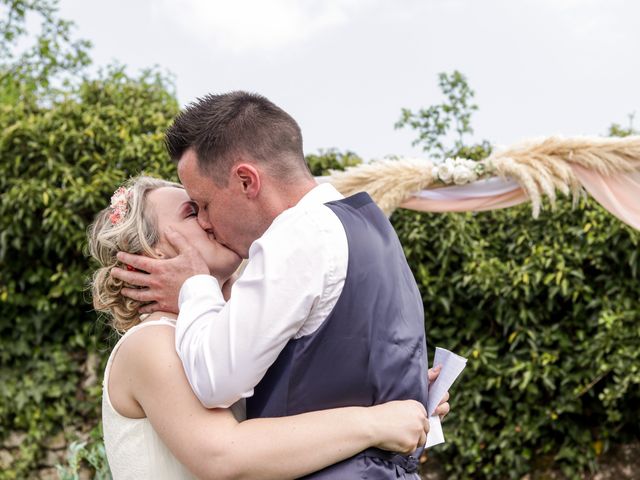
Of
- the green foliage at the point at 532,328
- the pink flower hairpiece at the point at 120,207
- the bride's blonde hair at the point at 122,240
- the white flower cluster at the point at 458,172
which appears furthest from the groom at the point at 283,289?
the green foliage at the point at 532,328

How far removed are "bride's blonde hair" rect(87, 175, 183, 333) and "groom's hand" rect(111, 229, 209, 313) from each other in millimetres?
50

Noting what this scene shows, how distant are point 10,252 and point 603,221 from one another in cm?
457

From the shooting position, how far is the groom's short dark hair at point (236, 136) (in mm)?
2152

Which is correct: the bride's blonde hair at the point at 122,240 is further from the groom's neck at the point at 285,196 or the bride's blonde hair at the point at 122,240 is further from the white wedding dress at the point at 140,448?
the groom's neck at the point at 285,196

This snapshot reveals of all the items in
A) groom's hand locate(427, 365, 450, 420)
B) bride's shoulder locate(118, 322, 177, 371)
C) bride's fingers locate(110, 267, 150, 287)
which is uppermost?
bride's fingers locate(110, 267, 150, 287)

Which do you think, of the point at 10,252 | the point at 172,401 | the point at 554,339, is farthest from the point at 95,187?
the point at 172,401

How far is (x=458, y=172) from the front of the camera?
5.61m

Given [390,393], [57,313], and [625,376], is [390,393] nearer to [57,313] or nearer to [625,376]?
[625,376]

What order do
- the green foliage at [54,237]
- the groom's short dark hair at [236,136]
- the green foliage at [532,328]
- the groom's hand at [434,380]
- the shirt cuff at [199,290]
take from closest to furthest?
the shirt cuff at [199,290] < the groom's short dark hair at [236,136] < the groom's hand at [434,380] < the green foliage at [532,328] < the green foliage at [54,237]

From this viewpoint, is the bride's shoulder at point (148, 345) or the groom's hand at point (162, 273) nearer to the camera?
the bride's shoulder at point (148, 345)

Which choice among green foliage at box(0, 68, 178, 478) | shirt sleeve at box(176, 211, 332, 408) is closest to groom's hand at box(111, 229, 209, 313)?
shirt sleeve at box(176, 211, 332, 408)

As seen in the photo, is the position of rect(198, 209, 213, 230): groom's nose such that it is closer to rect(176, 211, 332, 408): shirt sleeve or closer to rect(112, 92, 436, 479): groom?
rect(112, 92, 436, 479): groom

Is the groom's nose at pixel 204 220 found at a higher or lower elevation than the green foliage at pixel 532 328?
higher

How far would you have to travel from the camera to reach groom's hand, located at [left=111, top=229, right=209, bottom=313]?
2234 mm
